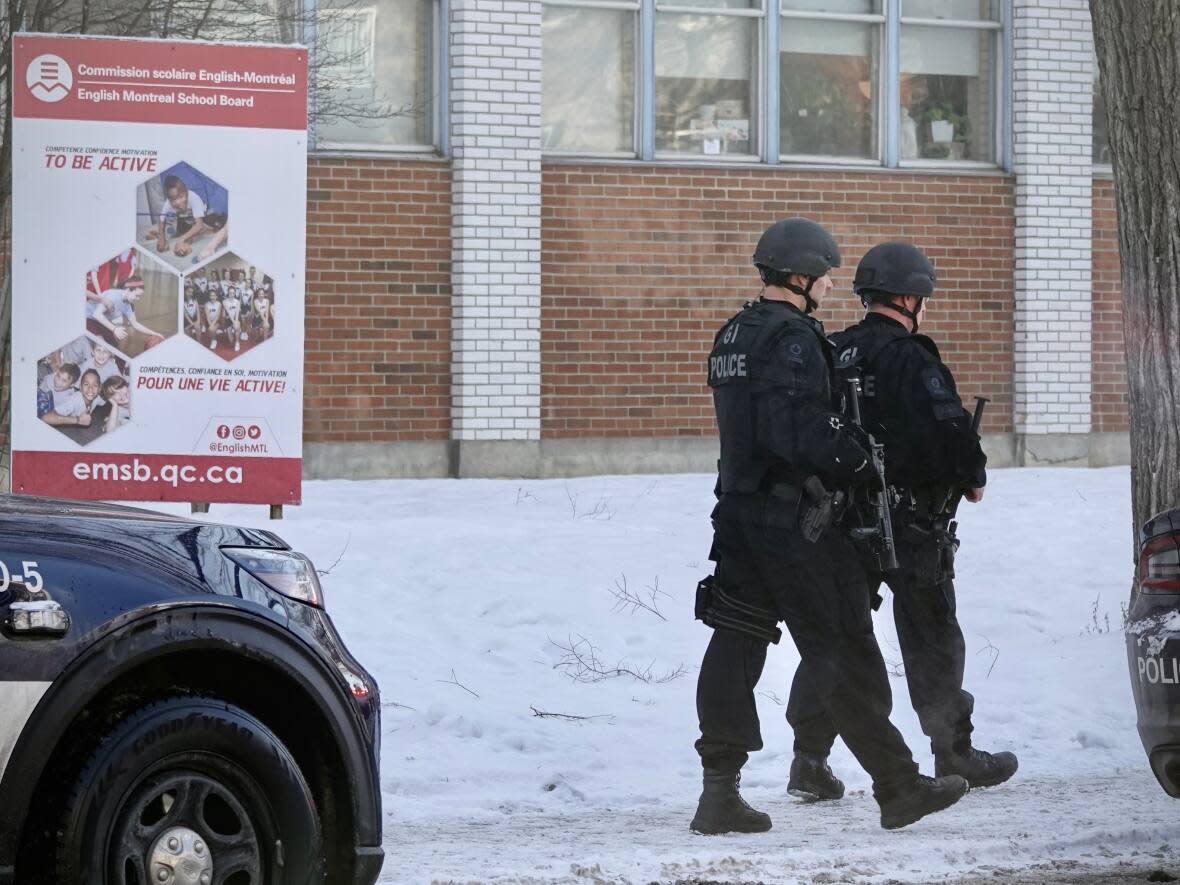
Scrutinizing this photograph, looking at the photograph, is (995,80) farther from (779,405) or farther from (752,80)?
(779,405)

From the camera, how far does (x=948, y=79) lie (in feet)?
52.5

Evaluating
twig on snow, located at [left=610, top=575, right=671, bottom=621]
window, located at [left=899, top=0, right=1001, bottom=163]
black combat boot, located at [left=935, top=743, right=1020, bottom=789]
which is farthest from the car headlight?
window, located at [left=899, top=0, right=1001, bottom=163]

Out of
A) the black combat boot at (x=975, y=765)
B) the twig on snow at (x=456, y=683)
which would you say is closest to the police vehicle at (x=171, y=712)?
the black combat boot at (x=975, y=765)

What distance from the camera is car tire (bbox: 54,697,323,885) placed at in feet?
13.3

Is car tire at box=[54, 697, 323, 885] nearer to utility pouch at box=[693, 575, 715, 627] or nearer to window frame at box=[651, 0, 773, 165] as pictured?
utility pouch at box=[693, 575, 715, 627]

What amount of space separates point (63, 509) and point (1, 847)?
80 cm

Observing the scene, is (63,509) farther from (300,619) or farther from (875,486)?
(875,486)

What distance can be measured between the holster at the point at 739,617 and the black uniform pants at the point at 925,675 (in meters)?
0.53

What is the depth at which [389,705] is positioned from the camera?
7.90 m

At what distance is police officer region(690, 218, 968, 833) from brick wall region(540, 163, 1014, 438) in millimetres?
8443

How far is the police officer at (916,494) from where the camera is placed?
6.78 m

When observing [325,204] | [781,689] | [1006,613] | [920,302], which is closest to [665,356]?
[325,204]

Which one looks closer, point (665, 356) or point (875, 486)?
point (875, 486)

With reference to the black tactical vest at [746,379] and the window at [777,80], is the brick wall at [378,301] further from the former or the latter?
the black tactical vest at [746,379]
